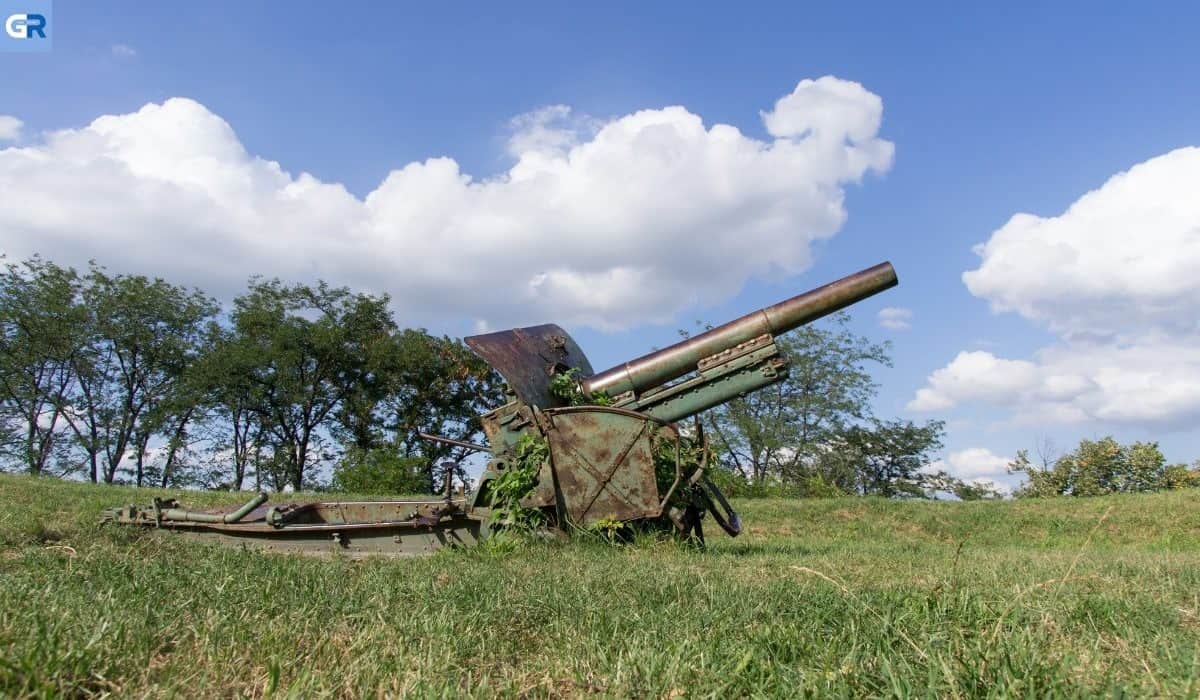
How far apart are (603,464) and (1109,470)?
2798 cm

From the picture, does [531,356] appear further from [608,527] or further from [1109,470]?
[1109,470]

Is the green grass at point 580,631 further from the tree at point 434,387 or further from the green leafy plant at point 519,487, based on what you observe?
the tree at point 434,387

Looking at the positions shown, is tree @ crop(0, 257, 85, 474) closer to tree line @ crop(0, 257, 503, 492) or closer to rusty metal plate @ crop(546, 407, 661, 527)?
tree line @ crop(0, 257, 503, 492)

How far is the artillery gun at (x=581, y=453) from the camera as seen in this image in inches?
284

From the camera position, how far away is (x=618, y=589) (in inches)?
160

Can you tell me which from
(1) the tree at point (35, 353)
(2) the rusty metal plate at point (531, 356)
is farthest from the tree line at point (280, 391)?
(2) the rusty metal plate at point (531, 356)

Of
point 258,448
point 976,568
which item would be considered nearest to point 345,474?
point 258,448

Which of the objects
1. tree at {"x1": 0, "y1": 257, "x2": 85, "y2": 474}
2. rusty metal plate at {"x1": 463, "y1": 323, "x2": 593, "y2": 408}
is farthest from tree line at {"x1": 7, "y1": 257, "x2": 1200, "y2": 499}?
rusty metal plate at {"x1": 463, "y1": 323, "x2": 593, "y2": 408}

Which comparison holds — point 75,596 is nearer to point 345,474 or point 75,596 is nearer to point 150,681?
point 150,681

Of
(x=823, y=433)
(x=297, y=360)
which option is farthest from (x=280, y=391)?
(x=823, y=433)

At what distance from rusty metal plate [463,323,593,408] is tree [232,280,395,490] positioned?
26.5 meters

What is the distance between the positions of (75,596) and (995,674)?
3442 millimetres

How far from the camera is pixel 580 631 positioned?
9.69 ft

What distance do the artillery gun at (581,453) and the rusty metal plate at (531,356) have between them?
0.06ft
